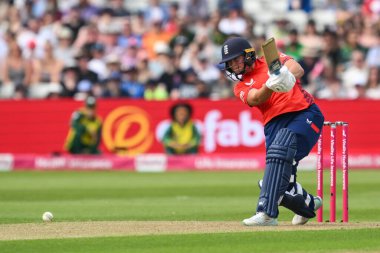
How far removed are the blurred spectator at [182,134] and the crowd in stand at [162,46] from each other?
4.63 ft

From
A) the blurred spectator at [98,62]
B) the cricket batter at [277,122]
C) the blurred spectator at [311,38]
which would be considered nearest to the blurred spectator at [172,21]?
the blurred spectator at [98,62]

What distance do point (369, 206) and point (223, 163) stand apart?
7101 mm

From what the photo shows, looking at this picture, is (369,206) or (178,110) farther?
(178,110)

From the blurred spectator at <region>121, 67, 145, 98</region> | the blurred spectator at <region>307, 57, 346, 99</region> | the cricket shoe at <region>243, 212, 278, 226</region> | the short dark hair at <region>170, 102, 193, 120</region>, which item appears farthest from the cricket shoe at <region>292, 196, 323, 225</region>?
the blurred spectator at <region>121, 67, 145, 98</region>

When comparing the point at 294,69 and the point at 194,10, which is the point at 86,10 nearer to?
the point at 194,10

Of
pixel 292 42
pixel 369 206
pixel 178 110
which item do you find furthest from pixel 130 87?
pixel 369 206

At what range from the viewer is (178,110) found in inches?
740

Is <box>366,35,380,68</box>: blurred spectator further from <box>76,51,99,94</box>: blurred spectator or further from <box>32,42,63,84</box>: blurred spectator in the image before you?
<box>32,42,63,84</box>: blurred spectator

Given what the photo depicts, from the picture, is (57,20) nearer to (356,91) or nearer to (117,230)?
(356,91)

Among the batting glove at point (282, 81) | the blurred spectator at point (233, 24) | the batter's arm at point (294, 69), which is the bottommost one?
the batting glove at point (282, 81)

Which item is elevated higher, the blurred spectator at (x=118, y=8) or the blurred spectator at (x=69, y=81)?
the blurred spectator at (x=118, y=8)

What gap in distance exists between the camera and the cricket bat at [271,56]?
805 cm

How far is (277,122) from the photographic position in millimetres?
8805

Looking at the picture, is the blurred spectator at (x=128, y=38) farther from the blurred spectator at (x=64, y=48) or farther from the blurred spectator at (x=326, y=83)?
the blurred spectator at (x=326, y=83)
